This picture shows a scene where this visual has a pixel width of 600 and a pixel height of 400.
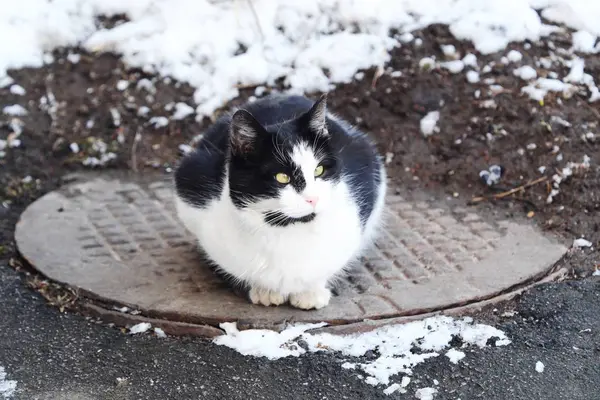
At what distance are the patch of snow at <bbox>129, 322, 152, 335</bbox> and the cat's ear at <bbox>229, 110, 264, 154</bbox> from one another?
79cm

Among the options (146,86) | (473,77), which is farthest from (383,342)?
(146,86)

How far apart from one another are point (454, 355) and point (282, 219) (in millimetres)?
767

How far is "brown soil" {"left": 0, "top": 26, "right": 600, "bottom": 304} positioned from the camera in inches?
142

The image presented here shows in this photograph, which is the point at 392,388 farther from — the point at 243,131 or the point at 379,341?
the point at 243,131

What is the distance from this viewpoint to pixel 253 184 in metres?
2.42

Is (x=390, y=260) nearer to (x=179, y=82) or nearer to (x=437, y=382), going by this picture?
(x=437, y=382)

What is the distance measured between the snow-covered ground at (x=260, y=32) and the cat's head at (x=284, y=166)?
1776 millimetres

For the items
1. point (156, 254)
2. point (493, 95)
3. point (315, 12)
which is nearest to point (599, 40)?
point (493, 95)

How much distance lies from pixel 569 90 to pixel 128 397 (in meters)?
2.72

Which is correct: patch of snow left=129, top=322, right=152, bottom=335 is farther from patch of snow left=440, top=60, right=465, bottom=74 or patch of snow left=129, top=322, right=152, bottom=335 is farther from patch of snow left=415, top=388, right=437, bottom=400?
patch of snow left=440, top=60, right=465, bottom=74

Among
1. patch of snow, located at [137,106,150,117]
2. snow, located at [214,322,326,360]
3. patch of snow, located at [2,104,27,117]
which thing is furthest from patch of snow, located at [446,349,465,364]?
patch of snow, located at [2,104,27,117]

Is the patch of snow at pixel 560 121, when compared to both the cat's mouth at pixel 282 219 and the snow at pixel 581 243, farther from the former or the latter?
the cat's mouth at pixel 282 219

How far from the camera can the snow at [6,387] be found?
2414 millimetres

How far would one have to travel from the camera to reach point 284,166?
7.77 feet
